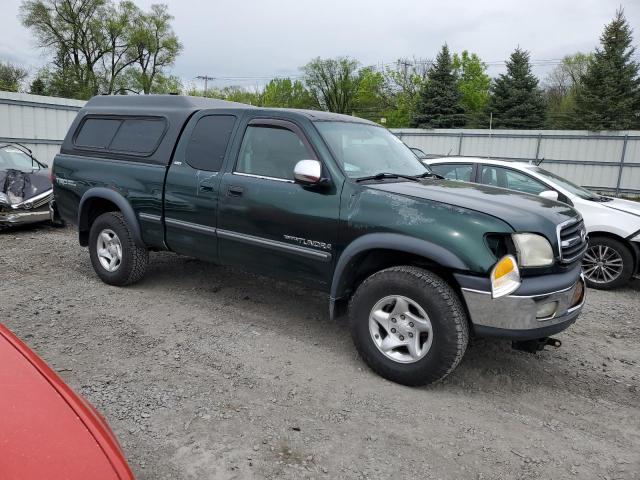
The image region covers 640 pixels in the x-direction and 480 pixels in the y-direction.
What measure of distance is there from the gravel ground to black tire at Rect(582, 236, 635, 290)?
1058 mm

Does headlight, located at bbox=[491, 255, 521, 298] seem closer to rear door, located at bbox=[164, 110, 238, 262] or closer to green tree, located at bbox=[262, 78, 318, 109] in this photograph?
rear door, located at bbox=[164, 110, 238, 262]

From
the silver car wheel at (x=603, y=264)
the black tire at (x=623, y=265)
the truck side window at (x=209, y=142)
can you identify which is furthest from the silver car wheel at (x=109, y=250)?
the black tire at (x=623, y=265)

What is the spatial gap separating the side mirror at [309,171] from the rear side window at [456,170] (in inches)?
157

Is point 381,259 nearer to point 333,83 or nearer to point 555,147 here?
point 555,147

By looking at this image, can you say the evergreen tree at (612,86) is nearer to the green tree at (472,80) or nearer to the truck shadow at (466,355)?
the green tree at (472,80)

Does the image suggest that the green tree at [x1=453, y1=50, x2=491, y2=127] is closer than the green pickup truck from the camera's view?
No

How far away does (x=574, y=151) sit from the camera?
2111 centimetres

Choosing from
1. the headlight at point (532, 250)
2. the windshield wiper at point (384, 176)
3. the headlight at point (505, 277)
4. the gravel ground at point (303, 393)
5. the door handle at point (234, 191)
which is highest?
the windshield wiper at point (384, 176)

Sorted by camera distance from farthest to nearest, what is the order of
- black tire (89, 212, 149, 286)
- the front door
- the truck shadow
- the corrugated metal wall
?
1. the corrugated metal wall
2. black tire (89, 212, 149, 286)
3. the front door
4. the truck shadow

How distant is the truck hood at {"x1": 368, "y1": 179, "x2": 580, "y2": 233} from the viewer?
331 centimetres

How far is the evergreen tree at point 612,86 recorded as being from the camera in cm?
3144

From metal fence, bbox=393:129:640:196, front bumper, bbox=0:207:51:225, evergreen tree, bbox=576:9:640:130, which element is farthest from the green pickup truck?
evergreen tree, bbox=576:9:640:130

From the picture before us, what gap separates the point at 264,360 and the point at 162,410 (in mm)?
928

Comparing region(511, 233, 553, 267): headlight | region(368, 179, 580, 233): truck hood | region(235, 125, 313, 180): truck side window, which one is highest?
region(235, 125, 313, 180): truck side window
